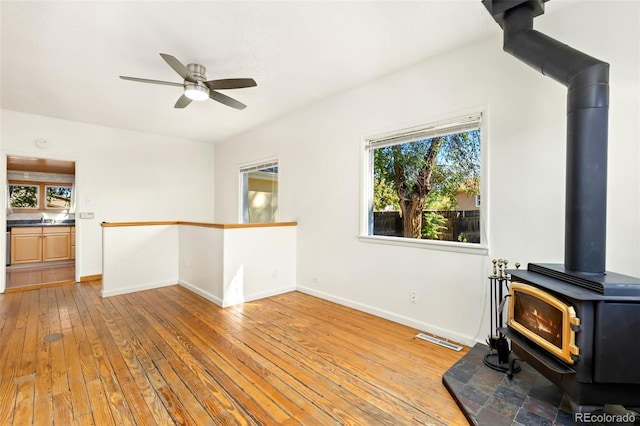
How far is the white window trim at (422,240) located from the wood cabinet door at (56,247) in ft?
21.2

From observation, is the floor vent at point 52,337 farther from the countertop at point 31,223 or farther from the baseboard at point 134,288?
the countertop at point 31,223

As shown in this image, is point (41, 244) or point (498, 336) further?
point (41, 244)

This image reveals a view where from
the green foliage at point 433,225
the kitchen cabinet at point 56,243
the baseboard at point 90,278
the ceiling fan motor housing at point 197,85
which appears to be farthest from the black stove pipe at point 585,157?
the kitchen cabinet at point 56,243

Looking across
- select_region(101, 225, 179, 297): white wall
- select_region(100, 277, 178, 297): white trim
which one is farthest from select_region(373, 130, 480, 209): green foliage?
select_region(100, 277, 178, 297): white trim

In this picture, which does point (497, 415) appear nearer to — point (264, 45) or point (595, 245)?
point (595, 245)

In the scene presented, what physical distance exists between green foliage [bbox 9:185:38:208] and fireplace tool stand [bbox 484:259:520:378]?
8514mm

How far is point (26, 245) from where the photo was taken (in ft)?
18.5

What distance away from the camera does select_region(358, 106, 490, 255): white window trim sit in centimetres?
244

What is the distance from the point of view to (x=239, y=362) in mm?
2236

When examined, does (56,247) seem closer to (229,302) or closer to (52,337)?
(52,337)

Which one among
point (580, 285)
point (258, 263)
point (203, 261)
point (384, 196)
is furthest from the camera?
point (203, 261)

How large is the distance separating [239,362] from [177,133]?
185 inches

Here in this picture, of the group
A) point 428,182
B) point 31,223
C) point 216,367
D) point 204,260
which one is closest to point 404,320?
point 428,182

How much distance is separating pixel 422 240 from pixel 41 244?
23.8 ft
